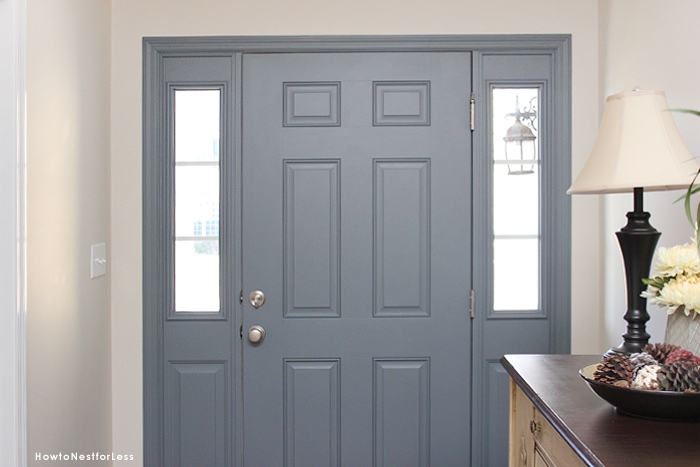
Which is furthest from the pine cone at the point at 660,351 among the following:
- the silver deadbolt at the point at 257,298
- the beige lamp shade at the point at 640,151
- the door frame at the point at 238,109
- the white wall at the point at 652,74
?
the silver deadbolt at the point at 257,298

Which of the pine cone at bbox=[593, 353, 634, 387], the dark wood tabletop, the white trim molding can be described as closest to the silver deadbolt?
the white trim molding

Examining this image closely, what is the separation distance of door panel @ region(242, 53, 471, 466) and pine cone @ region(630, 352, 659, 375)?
3.83 ft

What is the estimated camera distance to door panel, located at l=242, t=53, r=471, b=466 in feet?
7.74

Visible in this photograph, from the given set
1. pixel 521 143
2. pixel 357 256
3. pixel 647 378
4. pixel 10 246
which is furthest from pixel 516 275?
pixel 10 246

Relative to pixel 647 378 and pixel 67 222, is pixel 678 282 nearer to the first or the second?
pixel 647 378

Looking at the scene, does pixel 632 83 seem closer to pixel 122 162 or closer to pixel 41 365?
pixel 122 162

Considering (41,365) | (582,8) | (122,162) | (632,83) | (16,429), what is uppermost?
(582,8)

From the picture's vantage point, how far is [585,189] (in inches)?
57.6

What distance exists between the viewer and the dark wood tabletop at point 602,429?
99 cm

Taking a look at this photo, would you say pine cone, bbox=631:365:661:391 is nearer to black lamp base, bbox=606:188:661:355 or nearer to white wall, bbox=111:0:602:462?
black lamp base, bbox=606:188:661:355

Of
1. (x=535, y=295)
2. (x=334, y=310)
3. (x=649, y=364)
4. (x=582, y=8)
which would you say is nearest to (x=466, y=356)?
(x=535, y=295)

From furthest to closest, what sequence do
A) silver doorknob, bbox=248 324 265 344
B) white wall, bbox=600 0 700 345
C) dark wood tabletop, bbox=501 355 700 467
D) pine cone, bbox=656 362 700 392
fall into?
silver doorknob, bbox=248 324 265 344 < white wall, bbox=600 0 700 345 < pine cone, bbox=656 362 700 392 < dark wood tabletop, bbox=501 355 700 467

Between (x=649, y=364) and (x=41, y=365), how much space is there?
5.14 ft

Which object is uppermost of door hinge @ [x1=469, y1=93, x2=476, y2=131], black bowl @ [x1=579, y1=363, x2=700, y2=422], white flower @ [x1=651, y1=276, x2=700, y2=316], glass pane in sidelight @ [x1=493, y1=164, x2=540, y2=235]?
door hinge @ [x1=469, y1=93, x2=476, y2=131]
